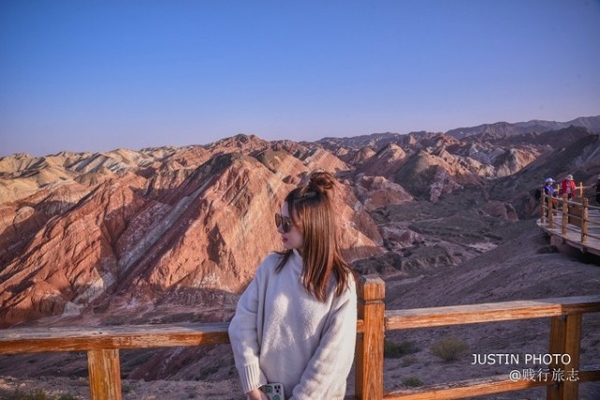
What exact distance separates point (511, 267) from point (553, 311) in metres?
10.2

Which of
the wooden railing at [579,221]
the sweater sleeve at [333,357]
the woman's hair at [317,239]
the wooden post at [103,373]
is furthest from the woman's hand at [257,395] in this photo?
the wooden railing at [579,221]

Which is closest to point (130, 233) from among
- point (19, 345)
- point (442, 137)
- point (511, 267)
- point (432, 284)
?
point (432, 284)

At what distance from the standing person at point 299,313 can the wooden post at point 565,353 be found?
160cm

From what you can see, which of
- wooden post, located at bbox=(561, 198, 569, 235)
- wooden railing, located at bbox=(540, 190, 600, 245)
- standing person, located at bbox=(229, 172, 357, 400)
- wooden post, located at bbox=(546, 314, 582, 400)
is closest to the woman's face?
standing person, located at bbox=(229, 172, 357, 400)

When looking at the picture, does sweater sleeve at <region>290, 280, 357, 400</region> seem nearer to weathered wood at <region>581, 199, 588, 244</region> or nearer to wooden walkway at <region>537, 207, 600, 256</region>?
wooden walkway at <region>537, 207, 600, 256</region>

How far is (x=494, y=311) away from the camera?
100.0 inches

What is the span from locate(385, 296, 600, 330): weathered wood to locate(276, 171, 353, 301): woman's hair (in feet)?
2.02

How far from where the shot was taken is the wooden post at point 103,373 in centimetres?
203

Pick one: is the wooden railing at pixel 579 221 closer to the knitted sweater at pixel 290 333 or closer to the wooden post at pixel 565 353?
Answer: the wooden post at pixel 565 353

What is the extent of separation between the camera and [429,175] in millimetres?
52125

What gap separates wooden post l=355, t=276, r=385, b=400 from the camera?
218cm

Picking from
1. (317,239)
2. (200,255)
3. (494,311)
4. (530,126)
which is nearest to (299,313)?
(317,239)

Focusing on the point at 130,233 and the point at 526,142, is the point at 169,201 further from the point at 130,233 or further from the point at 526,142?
the point at 526,142

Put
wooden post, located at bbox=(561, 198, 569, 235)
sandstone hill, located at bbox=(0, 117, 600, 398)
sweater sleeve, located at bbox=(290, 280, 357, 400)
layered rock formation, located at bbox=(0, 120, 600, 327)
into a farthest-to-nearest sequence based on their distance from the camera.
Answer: layered rock formation, located at bbox=(0, 120, 600, 327) → sandstone hill, located at bbox=(0, 117, 600, 398) → wooden post, located at bbox=(561, 198, 569, 235) → sweater sleeve, located at bbox=(290, 280, 357, 400)
